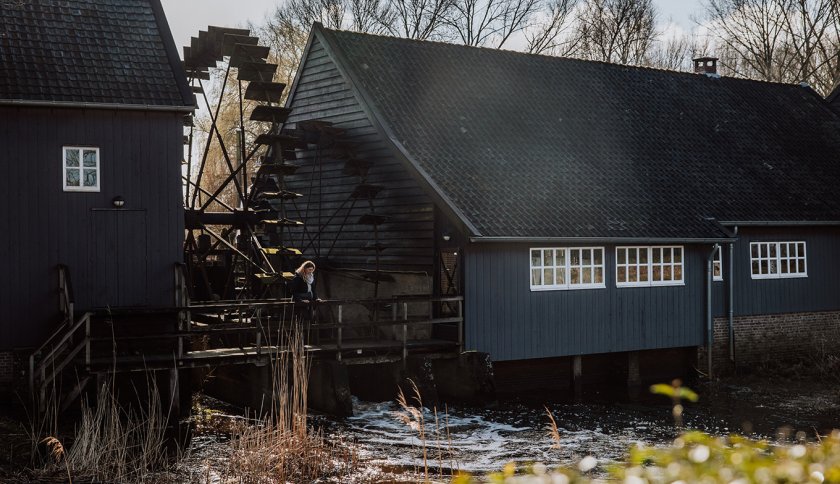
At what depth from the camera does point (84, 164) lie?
15469 millimetres

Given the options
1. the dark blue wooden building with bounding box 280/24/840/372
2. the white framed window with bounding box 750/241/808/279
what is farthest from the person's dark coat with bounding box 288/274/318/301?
the white framed window with bounding box 750/241/808/279

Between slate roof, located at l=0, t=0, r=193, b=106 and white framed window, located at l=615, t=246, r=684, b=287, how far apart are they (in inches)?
330

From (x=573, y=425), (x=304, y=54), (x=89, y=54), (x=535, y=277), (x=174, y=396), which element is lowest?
(x=573, y=425)

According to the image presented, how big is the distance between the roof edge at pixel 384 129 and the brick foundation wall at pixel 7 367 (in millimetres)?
7086

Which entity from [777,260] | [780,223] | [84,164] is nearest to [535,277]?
[780,223]

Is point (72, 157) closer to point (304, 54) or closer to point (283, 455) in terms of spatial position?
point (283, 455)

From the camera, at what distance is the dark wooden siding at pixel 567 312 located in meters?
17.2

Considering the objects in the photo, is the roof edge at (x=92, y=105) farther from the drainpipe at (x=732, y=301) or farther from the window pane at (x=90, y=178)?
the drainpipe at (x=732, y=301)

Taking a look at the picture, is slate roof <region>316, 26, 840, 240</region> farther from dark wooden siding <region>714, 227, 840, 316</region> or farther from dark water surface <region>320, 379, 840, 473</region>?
dark water surface <region>320, 379, 840, 473</region>

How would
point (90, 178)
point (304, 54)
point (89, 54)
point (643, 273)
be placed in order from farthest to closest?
point (304, 54)
point (643, 273)
point (89, 54)
point (90, 178)

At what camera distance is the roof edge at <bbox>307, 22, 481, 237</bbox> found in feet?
55.2

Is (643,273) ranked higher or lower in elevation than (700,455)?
higher

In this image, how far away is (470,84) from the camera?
21312 mm

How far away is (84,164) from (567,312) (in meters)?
8.54
